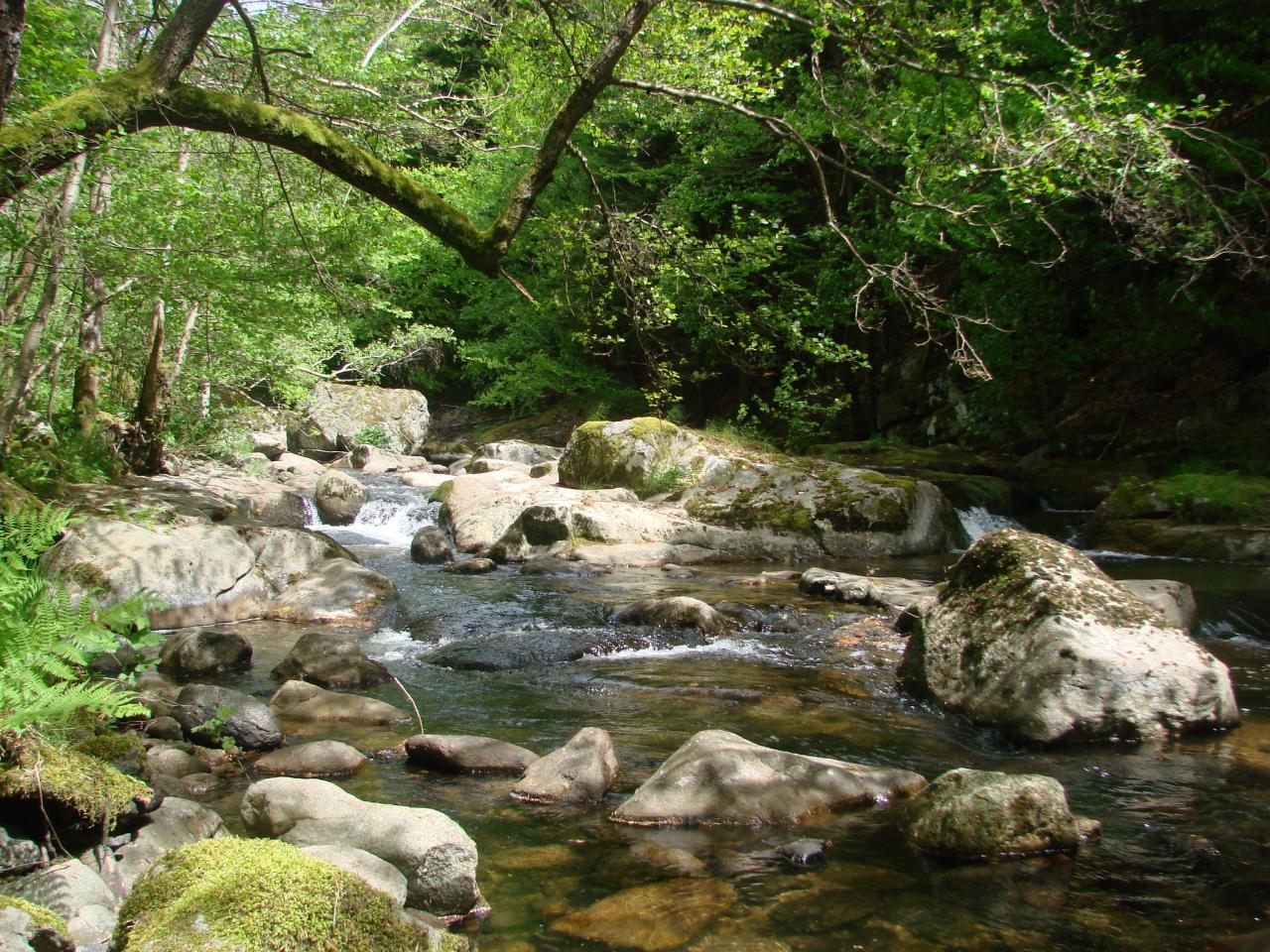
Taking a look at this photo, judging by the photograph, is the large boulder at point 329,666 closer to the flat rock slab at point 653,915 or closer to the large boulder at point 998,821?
the flat rock slab at point 653,915

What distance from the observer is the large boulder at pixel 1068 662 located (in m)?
5.23

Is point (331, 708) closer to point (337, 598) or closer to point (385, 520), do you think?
point (337, 598)

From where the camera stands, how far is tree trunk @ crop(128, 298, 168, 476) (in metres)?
11.3

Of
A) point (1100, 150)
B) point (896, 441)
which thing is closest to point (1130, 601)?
point (1100, 150)

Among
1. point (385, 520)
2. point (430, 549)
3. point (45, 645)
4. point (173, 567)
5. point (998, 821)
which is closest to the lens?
point (45, 645)

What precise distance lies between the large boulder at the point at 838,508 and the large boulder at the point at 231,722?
28.3 feet

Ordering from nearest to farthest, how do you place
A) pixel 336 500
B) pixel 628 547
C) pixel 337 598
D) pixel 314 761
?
pixel 314 761, pixel 337 598, pixel 628 547, pixel 336 500

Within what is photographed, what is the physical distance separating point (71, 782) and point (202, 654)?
14.1ft

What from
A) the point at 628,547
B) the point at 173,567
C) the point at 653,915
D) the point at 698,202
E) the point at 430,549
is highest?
the point at 698,202

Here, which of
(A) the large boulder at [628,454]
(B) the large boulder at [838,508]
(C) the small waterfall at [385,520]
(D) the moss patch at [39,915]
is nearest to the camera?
(D) the moss patch at [39,915]

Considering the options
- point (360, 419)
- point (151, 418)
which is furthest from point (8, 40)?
point (360, 419)

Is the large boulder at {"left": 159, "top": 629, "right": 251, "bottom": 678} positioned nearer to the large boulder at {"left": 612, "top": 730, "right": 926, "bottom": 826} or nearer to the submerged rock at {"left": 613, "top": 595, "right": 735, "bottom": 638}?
the submerged rock at {"left": 613, "top": 595, "right": 735, "bottom": 638}

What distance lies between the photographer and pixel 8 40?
4.15m

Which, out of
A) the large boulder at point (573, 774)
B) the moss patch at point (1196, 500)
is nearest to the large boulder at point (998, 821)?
the large boulder at point (573, 774)
